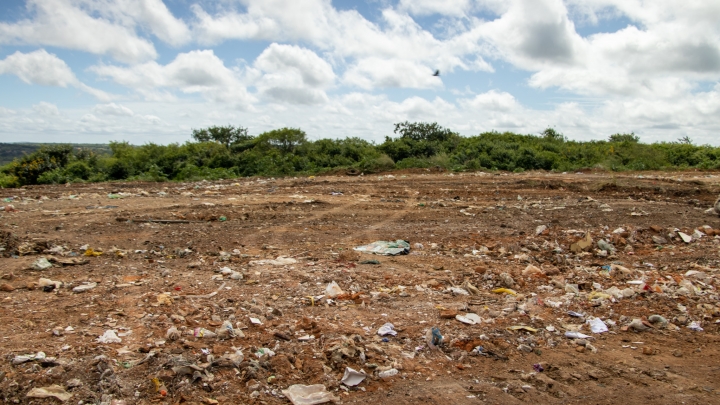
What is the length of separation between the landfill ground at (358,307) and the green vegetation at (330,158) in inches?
313

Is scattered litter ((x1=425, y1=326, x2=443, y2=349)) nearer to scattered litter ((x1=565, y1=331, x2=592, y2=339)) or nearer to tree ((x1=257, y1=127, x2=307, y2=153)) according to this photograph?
scattered litter ((x1=565, y1=331, x2=592, y2=339))

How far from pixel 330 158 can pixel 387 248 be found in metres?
11.4

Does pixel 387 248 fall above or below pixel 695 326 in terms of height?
above

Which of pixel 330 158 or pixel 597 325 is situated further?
pixel 330 158

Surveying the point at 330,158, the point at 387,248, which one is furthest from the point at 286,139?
the point at 387,248

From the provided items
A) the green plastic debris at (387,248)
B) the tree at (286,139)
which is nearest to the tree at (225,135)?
the tree at (286,139)

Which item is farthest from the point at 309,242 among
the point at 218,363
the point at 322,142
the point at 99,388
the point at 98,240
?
the point at 322,142

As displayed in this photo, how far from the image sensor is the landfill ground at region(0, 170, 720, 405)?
260 centimetres

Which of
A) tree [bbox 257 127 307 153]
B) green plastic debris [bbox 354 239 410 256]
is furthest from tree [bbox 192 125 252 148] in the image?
green plastic debris [bbox 354 239 410 256]

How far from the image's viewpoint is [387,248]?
5.31 meters

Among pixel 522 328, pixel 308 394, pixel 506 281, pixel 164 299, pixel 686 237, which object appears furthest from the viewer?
pixel 686 237

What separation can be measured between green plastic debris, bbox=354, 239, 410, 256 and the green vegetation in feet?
30.6

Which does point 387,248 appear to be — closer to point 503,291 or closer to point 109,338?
point 503,291

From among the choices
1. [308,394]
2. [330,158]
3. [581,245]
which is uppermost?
[330,158]
